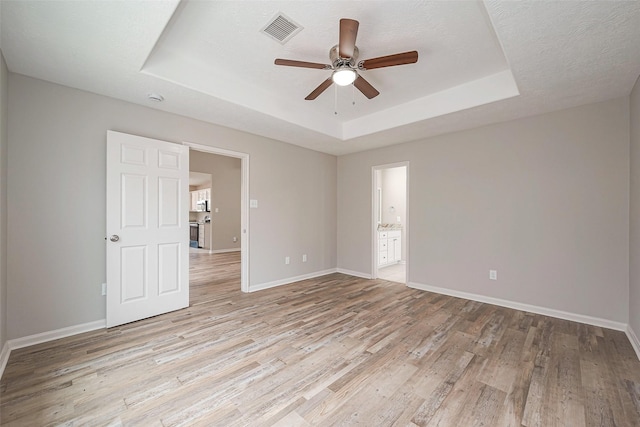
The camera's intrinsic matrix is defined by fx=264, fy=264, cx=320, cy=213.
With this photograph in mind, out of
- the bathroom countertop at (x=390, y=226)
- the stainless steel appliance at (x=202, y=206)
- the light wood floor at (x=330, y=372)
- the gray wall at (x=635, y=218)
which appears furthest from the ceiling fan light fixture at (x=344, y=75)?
the stainless steel appliance at (x=202, y=206)

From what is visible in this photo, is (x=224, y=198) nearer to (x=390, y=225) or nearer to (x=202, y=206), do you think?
(x=202, y=206)

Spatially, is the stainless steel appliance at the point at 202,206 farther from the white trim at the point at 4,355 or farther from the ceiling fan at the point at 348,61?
the ceiling fan at the point at 348,61

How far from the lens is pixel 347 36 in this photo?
1864 millimetres

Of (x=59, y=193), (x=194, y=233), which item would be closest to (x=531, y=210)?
(x=59, y=193)

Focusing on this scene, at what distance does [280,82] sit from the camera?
300 cm

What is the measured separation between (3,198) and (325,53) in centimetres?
305

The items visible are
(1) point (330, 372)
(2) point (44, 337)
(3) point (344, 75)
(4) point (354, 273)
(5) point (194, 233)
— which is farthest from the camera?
(5) point (194, 233)

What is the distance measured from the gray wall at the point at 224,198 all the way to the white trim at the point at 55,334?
513 cm

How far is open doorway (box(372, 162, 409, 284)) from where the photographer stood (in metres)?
5.01

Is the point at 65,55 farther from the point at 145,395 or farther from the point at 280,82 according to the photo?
the point at 145,395

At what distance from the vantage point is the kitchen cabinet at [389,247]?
558 cm

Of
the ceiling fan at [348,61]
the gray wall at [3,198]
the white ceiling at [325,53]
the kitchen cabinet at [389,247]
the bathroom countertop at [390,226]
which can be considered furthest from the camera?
the bathroom countertop at [390,226]

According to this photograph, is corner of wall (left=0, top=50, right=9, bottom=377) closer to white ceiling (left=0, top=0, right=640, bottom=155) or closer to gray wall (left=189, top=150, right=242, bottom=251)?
white ceiling (left=0, top=0, right=640, bottom=155)

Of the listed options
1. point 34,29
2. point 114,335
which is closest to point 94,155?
point 34,29
